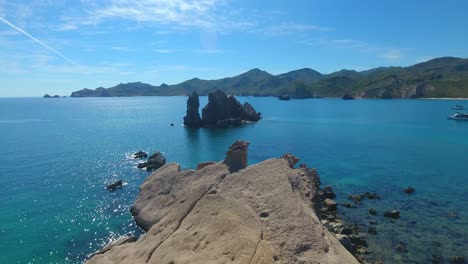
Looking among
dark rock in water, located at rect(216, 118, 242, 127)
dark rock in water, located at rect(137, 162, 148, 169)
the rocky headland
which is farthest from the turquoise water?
the rocky headland

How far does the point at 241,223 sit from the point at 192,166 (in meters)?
55.9

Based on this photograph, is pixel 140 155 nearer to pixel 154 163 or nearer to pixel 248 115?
pixel 154 163

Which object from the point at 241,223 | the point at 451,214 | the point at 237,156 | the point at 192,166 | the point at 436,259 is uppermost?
the point at 237,156

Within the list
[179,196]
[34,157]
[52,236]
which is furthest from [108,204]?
[34,157]

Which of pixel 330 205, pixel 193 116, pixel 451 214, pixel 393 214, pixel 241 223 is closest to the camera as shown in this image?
pixel 241 223

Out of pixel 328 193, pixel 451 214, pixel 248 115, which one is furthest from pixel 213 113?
pixel 451 214

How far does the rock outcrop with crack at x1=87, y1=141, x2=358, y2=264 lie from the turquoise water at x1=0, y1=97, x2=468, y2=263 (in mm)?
11932

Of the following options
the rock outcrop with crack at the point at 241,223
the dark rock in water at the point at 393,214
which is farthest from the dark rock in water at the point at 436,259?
the rock outcrop with crack at the point at 241,223

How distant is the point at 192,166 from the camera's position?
8562 centimetres

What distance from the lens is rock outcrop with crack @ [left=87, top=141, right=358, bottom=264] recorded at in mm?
27625

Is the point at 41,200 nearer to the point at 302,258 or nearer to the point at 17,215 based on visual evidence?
the point at 17,215

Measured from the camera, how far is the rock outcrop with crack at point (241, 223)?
90.6 feet

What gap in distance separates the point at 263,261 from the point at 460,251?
28.7 metres

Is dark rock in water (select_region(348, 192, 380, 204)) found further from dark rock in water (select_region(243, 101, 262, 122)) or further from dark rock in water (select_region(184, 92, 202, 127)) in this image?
dark rock in water (select_region(243, 101, 262, 122))
